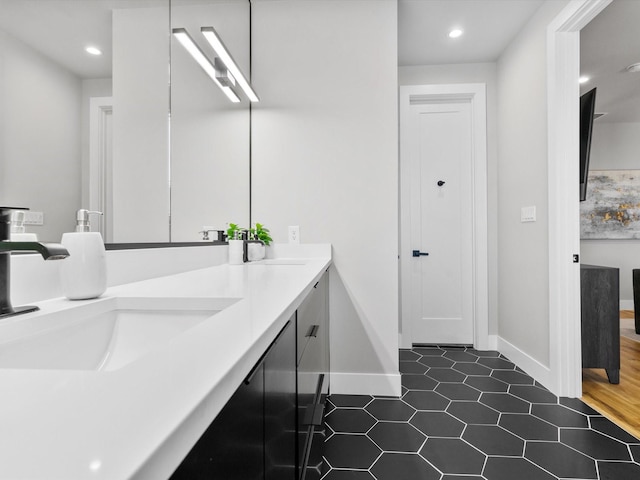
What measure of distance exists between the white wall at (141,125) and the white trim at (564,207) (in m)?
2.15

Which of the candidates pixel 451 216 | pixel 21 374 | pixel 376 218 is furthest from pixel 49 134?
pixel 451 216

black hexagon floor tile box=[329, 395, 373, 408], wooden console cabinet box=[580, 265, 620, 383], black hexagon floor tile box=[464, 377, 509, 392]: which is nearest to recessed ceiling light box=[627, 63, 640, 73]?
wooden console cabinet box=[580, 265, 620, 383]

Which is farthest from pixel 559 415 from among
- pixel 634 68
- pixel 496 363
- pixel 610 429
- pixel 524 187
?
pixel 634 68

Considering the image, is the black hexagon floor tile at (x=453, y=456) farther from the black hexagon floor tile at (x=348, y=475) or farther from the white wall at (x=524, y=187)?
the white wall at (x=524, y=187)

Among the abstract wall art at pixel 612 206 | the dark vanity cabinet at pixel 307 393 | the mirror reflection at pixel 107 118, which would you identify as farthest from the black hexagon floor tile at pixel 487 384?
the abstract wall art at pixel 612 206

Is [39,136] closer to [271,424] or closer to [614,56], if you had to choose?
→ [271,424]

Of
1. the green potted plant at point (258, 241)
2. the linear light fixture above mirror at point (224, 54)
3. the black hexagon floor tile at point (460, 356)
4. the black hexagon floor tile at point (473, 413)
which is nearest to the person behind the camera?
the linear light fixture above mirror at point (224, 54)

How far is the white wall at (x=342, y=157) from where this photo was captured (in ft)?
7.28

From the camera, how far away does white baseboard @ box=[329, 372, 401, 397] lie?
218 cm

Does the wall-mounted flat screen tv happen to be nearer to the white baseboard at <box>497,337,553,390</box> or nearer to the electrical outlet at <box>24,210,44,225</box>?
the white baseboard at <box>497,337,553,390</box>

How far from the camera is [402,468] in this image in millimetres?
1463

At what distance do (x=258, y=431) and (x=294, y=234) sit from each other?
5.68 ft

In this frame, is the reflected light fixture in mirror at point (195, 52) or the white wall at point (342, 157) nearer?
the reflected light fixture in mirror at point (195, 52)

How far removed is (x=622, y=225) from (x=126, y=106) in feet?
19.6
